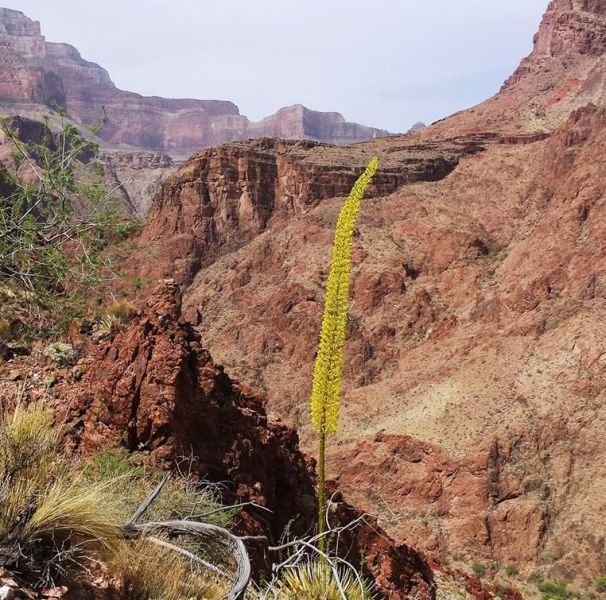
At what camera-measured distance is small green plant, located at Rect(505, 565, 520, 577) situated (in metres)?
30.4

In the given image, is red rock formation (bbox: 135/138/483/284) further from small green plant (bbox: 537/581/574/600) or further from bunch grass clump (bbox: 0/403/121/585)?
bunch grass clump (bbox: 0/403/121/585)

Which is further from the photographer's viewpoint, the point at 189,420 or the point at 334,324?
the point at 189,420

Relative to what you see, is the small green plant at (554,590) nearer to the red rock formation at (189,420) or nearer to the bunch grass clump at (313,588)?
the red rock formation at (189,420)

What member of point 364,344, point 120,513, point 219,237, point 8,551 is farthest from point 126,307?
point 219,237

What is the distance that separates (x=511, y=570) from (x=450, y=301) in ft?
100

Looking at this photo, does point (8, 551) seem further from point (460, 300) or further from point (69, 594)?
point (460, 300)

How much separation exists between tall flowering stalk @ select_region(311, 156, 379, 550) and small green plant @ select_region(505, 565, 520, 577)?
3013 cm

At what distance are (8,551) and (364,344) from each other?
51586 mm

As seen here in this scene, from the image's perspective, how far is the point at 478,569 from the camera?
30.5 metres

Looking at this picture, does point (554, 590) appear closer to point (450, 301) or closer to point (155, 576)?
point (155, 576)

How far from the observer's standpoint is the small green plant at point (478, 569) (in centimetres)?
3016

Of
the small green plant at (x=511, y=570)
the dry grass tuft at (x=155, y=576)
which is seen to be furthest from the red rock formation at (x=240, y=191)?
the dry grass tuft at (x=155, y=576)

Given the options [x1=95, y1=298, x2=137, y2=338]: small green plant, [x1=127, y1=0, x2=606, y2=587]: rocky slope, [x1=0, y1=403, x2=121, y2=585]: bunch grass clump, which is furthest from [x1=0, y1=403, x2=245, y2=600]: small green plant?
[x1=95, y1=298, x2=137, y2=338]: small green plant

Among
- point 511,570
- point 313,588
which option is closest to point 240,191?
point 511,570
